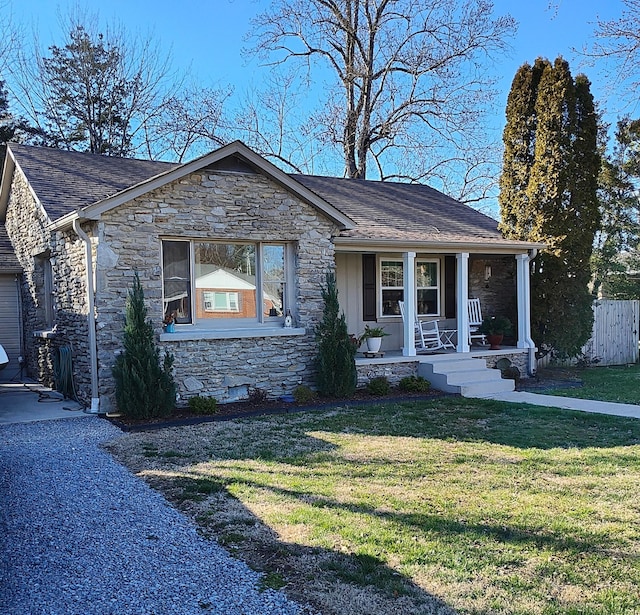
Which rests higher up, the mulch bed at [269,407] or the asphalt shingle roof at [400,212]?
the asphalt shingle roof at [400,212]

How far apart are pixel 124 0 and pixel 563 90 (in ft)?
50.1

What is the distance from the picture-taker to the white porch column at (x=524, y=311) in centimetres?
1245

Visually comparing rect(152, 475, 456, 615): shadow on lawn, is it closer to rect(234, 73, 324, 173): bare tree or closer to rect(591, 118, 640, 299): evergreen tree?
rect(591, 118, 640, 299): evergreen tree

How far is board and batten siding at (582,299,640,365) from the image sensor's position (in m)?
14.7

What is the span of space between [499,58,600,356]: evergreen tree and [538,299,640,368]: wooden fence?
72.5 inches

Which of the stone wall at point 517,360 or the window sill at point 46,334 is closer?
the window sill at point 46,334

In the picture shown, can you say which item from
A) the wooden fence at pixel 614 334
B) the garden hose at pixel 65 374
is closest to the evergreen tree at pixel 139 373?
the garden hose at pixel 65 374

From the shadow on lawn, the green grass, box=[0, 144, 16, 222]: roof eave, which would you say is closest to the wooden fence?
the green grass

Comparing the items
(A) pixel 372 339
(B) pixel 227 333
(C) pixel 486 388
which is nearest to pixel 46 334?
(B) pixel 227 333

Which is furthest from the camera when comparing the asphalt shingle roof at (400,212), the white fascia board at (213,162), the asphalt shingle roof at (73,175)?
the asphalt shingle roof at (400,212)

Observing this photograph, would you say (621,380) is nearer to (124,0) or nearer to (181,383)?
(181,383)

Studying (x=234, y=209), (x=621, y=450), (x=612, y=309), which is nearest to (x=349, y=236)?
(x=234, y=209)

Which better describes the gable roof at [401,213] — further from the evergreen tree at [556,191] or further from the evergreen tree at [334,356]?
the evergreen tree at [334,356]

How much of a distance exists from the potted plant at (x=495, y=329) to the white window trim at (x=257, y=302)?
4.98 meters
